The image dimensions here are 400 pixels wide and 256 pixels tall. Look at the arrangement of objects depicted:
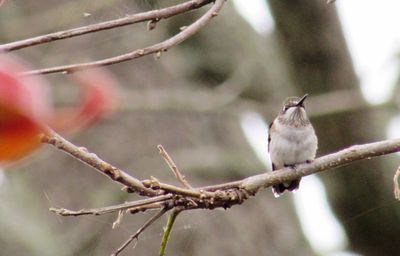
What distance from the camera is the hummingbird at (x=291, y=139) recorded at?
2559 millimetres

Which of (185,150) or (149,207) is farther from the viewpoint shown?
(185,150)

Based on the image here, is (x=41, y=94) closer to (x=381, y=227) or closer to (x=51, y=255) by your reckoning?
(x=51, y=255)

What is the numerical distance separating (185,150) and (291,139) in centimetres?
60

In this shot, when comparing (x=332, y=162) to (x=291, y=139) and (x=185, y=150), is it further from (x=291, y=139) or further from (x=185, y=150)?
(x=185, y=150)

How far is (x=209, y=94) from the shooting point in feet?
11.4

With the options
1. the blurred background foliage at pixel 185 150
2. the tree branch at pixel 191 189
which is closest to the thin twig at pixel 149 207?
the tree branch at pixel 191 189

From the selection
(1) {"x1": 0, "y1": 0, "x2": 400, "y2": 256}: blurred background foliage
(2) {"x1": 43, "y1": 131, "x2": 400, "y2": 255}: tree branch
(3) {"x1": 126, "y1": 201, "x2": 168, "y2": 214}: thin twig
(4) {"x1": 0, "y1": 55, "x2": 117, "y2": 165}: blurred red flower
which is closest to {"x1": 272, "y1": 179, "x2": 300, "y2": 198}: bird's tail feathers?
(1) {"x1": 0, "y1": 0, "x2": 400, "y2": 256}: blurred background foliage


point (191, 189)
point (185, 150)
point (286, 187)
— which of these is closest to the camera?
point (191, 189)

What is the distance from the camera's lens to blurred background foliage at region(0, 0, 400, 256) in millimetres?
2859

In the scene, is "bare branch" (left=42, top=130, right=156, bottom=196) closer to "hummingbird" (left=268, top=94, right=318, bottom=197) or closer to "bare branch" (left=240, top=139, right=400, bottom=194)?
"bare branch" (left=240, top=139, right=400, bottom=194)

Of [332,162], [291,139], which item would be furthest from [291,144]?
[332,162]

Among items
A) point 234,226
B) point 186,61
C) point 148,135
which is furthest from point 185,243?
point 186,61

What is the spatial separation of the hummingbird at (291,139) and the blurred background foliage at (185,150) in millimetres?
194

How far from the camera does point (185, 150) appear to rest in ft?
10.4
